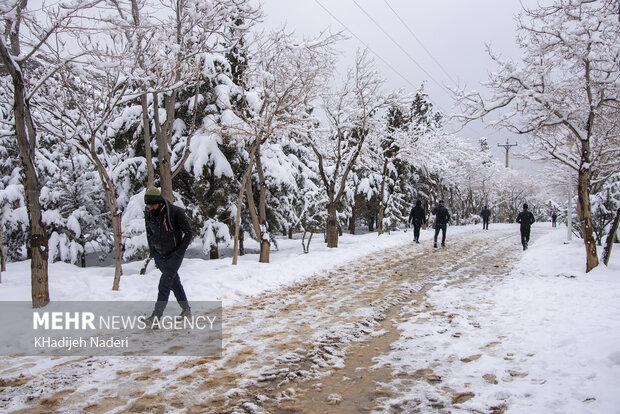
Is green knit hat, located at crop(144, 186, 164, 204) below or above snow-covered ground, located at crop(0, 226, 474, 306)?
above

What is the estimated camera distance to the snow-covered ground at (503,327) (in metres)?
3.19

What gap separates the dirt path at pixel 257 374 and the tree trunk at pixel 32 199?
7.43ft

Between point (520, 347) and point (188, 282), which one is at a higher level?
point (188, 282)

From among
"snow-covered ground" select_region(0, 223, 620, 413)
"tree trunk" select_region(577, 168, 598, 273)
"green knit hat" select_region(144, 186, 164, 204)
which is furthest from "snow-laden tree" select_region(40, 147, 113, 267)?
"tree trunk" select_region(577, 168, 598, 273)

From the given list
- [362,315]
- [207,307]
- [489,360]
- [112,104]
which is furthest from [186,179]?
[489,360]

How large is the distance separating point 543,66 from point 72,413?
33.5ft

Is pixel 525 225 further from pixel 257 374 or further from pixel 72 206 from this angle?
pixel 72 206

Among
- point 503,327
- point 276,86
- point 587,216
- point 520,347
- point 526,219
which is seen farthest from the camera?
point 526,219

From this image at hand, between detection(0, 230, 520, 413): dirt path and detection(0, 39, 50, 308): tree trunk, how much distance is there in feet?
7.43

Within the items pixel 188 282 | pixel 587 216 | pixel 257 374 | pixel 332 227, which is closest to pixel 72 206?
pixel 332 227

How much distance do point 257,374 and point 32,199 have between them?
4749 millimetres

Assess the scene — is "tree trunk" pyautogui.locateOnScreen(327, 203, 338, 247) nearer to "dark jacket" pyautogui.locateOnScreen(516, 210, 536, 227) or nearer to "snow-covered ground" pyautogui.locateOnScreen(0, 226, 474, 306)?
"snow-covered ground" pyautogui.locateOnScreen(0, 226, 474, 306)

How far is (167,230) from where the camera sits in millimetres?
5348

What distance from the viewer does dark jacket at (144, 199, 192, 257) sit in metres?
5.35
